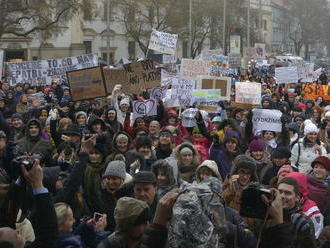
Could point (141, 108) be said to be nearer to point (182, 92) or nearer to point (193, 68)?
point (182, 92)

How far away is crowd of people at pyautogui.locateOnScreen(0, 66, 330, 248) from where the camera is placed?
129 inches

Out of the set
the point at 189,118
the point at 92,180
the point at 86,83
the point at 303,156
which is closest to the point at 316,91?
the point at 86,83

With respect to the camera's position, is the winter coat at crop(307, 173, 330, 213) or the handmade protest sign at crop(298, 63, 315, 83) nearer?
the winter coat at crop(307, 173, 330, 213)

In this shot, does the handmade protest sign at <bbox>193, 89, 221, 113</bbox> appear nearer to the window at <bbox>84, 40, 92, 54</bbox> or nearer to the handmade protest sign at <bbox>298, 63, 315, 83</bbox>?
the handmade protest sign at <bbox>298, 63, 315, 83</bbox>

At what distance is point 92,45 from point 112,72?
37.9m

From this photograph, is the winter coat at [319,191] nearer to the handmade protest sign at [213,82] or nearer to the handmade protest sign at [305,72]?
the handmade protest sign at [213,82]

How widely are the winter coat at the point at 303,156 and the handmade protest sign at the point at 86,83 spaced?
522 centimetres

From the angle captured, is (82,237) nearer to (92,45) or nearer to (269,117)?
(269,117)

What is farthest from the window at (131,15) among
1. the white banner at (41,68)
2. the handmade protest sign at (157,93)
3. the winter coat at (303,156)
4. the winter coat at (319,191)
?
the winter coat at (319,191)

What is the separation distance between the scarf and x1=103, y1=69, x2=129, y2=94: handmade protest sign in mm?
6785

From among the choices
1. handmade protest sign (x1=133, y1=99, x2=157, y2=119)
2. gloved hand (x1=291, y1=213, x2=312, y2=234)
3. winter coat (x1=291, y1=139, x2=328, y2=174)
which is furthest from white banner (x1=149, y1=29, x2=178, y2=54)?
gloved hand (x1=291, y1=213, x2=312, y2=234)

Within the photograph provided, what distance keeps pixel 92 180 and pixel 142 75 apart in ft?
25.1

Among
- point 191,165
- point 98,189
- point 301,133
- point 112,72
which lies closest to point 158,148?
point 191,165

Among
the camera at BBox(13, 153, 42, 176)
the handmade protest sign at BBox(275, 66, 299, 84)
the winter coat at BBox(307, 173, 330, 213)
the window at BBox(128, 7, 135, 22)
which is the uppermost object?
the window at BBox(128, 7, 135, 22)
